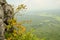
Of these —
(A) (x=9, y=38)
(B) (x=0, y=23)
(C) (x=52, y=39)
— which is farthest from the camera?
(C) (x=52, y=39)

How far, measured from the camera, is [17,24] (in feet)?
142

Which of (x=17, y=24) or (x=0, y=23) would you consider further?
(x=17, y=24)

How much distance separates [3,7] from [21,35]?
692 cm

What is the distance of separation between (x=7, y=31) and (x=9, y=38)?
219 centimetres

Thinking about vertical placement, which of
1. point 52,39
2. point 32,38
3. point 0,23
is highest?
point 0,23

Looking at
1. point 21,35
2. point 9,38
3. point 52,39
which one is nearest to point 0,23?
point 9,38

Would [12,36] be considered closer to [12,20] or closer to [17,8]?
[12,20]

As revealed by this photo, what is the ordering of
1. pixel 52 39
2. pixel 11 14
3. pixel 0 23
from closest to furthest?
1. pixel 0 23
2. pixel 11 14
3. pixel 52 39

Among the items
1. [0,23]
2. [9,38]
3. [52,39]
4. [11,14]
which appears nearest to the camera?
[0,23]

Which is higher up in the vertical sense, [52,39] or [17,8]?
[17,8]

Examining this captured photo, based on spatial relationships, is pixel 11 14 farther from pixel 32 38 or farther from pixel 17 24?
pixel 32 38

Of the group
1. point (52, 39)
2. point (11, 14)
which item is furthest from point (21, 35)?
point (52, 39)

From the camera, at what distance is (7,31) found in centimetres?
4200

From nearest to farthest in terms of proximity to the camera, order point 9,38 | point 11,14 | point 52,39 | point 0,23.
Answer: point 0,23 < point 9,38 < point 11,14 < point 52,39
